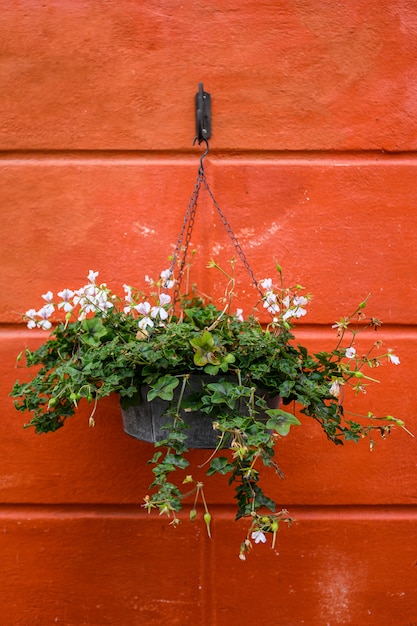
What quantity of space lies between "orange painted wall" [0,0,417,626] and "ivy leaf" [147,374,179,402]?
62 cm

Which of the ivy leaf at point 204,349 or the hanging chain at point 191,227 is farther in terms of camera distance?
the hanging chain at point 191,227

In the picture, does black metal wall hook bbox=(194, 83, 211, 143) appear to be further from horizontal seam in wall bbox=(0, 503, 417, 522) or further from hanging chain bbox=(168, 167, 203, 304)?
horizontal seam in wall bbox=(0, 503, 417, 522)

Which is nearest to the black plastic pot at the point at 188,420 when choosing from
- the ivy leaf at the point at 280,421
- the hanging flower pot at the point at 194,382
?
the hanging flower pot at the point at 194,382

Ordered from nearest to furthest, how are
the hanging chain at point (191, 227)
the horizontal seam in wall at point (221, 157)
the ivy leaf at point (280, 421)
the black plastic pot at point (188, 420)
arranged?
the ivy leaf at point (280, 421) → the black plastic pot at point (188, 420) → the hanging chain at point (191, 227) → the horizontal seam in wall at point (221, 157)

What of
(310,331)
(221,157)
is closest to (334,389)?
(310,331)

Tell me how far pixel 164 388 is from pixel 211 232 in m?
0.77

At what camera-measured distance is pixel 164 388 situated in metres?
1.73

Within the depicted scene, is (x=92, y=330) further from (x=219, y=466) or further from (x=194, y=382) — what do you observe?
(x=219, y=466)

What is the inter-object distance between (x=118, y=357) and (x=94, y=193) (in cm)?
77

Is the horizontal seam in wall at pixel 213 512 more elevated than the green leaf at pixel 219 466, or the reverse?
the green leaf at pixel 219 466

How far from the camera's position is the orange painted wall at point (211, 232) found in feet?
7.59

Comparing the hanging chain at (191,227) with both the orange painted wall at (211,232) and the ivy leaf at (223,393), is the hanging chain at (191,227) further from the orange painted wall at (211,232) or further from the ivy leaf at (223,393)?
the ivy leaf at (223,393)

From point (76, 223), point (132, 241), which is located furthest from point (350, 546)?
point (76, 223)

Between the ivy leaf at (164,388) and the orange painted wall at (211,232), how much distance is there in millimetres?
620
